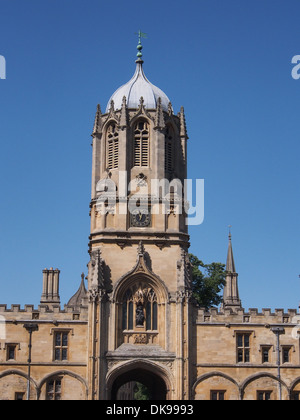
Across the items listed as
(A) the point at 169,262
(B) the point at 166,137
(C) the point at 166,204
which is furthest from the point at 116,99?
(A) the point at 169,262

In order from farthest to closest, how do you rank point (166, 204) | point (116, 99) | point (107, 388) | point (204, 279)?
1. point (204, 279)
2. point (116, 99)
3. point (166, 204)
4. point (107, 388)

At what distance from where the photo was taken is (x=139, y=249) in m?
59.1

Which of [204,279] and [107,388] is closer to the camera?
[107,388]

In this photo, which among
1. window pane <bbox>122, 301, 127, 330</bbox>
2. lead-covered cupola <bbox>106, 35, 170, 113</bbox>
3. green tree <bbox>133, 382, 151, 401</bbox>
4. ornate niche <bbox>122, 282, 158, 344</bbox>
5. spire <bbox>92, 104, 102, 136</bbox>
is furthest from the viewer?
green tree <bbox>133, 382, 151, 401</bbox>

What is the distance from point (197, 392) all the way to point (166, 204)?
14662 millimetres

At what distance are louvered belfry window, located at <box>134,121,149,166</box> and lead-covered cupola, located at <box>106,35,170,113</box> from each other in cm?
185

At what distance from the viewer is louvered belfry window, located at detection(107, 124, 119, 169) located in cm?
6256

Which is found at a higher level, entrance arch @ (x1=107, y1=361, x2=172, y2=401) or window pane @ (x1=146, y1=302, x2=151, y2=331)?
window pane @ (x1=146, y1=302, x2=151, y2=331)

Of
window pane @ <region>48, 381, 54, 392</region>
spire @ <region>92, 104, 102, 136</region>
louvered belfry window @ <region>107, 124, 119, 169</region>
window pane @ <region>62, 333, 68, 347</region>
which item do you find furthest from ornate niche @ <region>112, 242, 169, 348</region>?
spire @ <region>92, 104, 102, 136</region>

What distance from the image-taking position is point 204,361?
5791 centimetres

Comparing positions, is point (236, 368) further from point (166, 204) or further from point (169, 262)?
point (166, 204)

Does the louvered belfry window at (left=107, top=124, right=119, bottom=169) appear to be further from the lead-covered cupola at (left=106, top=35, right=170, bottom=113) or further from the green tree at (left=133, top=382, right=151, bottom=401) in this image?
the green tree at (left=133, top=382, right=151, bottom=401)

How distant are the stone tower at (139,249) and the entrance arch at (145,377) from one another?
0.08 m

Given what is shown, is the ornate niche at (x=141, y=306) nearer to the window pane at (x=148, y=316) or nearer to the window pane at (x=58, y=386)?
the window pane at (x=148, y=316)
